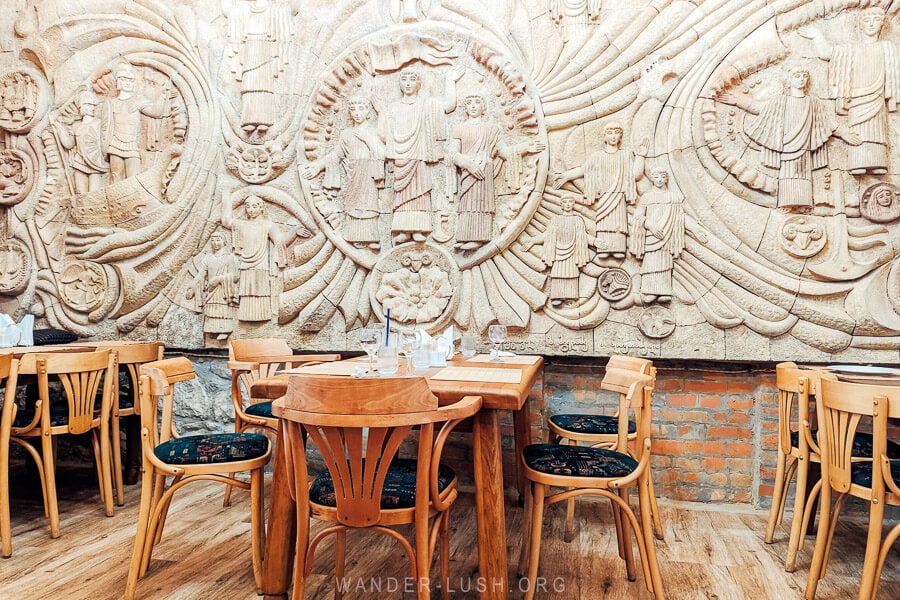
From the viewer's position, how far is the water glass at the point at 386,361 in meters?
2.18

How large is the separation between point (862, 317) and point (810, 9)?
1.70 metres

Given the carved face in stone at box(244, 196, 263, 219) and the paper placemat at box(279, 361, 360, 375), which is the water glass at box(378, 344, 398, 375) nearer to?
the paper placemat at box(279, 361, 360, 375)

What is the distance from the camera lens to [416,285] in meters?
3.57

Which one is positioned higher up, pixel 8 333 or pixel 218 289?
pixel 218 289

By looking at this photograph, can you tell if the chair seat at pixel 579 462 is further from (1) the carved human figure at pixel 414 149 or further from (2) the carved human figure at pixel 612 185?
(1) the carved human figure at pixel 414 149

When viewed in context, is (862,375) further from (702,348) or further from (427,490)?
(427,490)

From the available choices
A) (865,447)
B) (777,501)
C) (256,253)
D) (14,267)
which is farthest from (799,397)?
(14,267)

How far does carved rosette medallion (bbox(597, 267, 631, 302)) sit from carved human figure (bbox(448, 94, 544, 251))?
71cm

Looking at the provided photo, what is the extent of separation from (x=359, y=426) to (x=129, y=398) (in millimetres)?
2662

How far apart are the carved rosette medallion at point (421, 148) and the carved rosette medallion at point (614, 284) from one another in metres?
0.57

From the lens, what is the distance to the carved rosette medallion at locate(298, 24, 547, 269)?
3.50 metres

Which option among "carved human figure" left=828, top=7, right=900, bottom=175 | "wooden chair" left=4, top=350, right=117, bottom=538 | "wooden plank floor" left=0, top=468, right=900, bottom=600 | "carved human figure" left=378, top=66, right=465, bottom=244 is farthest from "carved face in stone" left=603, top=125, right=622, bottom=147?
"wooden chair" left=4, top=350, right=117, bottom=538

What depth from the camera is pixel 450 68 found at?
143 inches

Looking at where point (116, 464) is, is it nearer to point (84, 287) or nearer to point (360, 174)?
point (84, 287)
